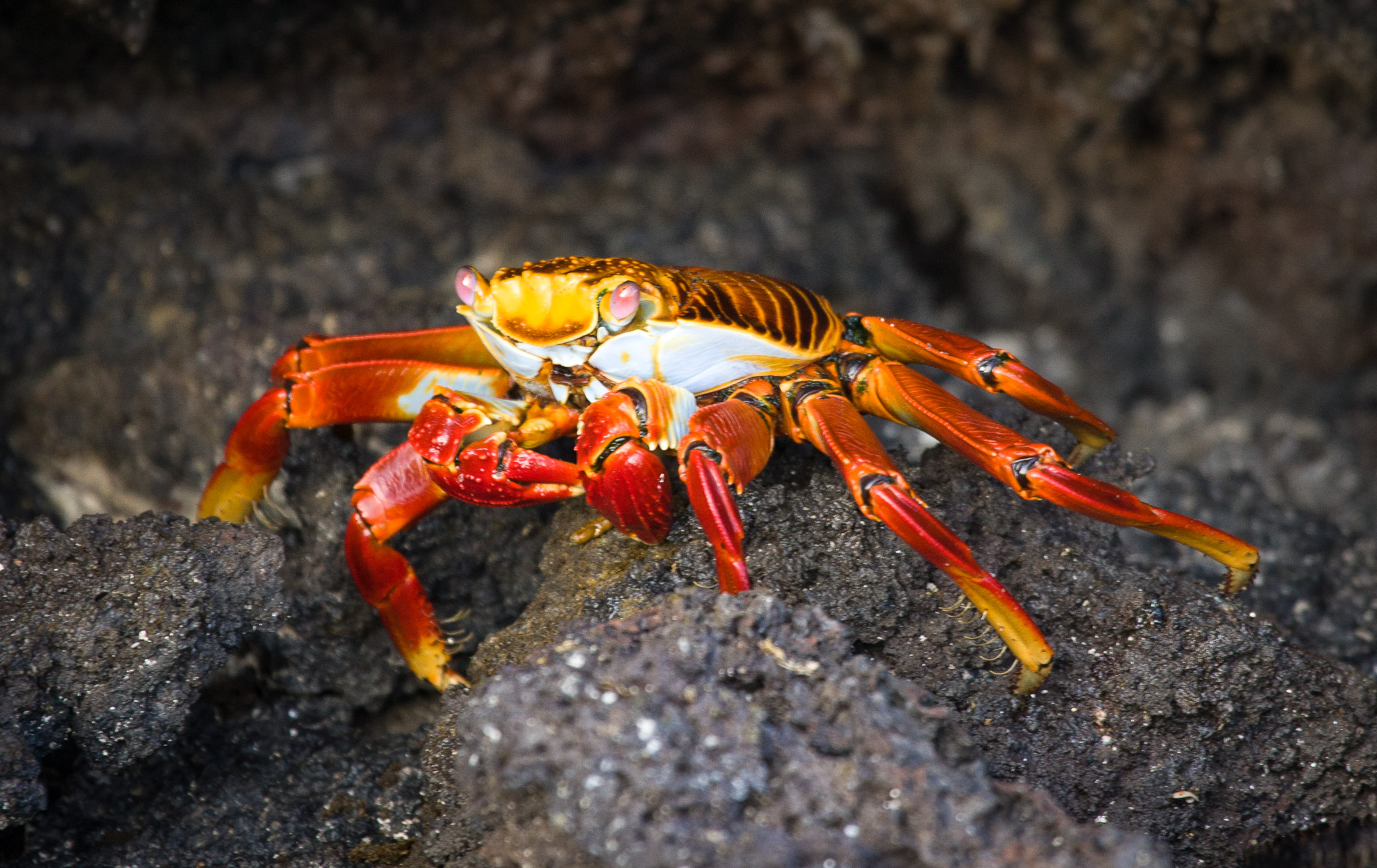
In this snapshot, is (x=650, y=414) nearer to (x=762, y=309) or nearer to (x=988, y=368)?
(x=762, y=309)

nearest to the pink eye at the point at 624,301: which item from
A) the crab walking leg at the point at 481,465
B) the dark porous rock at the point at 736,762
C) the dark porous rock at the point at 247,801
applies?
the crab walking leg at the point at 481,465

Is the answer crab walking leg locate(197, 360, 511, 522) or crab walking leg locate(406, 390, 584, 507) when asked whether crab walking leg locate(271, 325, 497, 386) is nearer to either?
crab walking leg locate(197, 360, 511, 522)

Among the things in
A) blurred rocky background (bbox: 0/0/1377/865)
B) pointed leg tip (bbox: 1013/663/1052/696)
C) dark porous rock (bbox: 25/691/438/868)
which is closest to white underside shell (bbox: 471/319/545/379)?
blurred rocky background (bbox: 0/0/1377/865)

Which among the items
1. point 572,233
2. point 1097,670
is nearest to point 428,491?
point 1097,670

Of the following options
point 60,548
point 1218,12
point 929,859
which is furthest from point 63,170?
point 1218,12

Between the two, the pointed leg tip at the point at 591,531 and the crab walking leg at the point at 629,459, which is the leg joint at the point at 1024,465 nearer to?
the crab walking leg at the point at 629,459
